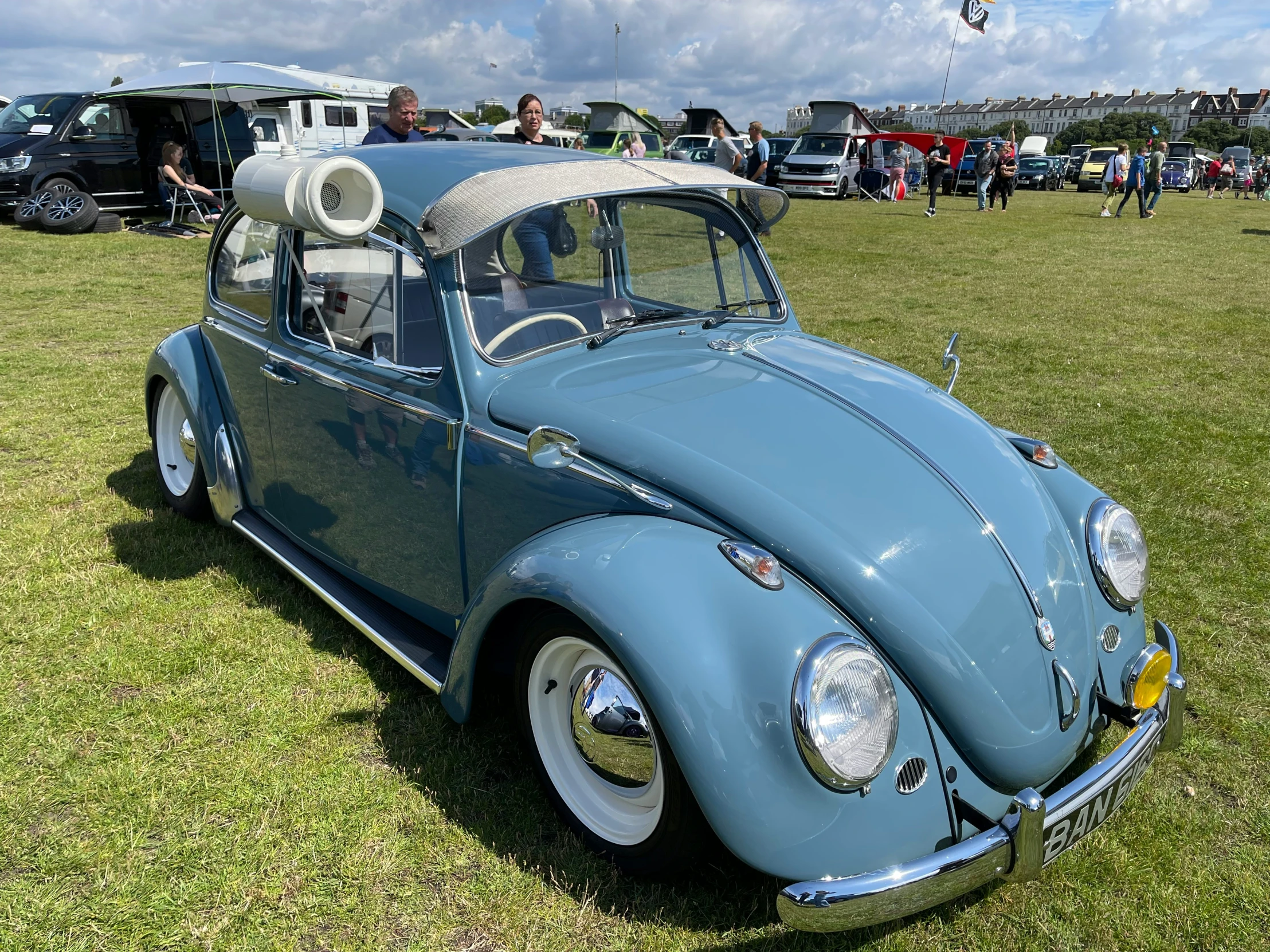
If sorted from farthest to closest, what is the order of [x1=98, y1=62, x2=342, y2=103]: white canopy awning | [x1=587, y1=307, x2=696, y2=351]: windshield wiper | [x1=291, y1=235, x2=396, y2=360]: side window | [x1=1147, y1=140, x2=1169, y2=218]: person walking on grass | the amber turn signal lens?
[x1=1147, y1=140, x2=1169, y2=218]: person walking on grass
[x1=98, y1=62, x2=342, y2=103]: white canopy awning
[x1=291, y1=235, x2=396, y2=360]: side window
[x1=587, y1=307, x2=696, y2=351]: windshield wiper
the amber turn signal lens

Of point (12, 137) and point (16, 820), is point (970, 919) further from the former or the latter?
point (12, 137)

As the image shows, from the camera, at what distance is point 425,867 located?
2.40 metres

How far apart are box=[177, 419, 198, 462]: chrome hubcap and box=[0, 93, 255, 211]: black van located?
1188cm

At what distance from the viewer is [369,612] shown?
3.12m

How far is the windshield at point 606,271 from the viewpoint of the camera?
2764 millimetres

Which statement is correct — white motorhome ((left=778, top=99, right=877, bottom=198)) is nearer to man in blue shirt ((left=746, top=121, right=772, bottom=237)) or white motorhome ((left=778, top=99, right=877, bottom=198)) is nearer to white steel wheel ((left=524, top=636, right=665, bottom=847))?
man in blue shirt ((left=746, top=121, right=772, bottom=237))

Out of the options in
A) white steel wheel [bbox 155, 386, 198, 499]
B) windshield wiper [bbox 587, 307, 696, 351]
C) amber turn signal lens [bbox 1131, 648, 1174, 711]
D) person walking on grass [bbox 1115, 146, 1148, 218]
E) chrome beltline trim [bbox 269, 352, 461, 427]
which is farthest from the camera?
person walking on grass [bbox 1115, 146, 1148, 218]

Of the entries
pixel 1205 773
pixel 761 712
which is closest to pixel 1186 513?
pixel 1205 773

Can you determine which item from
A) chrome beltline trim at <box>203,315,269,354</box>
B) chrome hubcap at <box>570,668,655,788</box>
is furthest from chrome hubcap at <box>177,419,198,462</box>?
chrome hubcap at <box>570,668,655,788</box>

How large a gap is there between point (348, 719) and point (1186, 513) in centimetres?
419

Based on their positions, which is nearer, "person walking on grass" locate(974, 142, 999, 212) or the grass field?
the grass field

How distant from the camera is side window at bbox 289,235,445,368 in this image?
9.22ft

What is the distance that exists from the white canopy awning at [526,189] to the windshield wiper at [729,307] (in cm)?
42

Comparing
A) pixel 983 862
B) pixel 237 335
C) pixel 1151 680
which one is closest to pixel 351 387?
pixel 237 335
